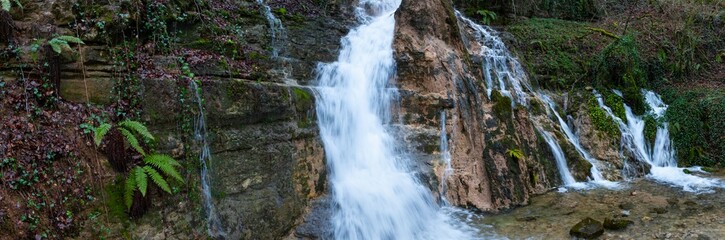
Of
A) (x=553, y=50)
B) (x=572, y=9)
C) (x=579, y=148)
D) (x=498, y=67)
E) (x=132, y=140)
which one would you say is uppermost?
(x=572, y=9)

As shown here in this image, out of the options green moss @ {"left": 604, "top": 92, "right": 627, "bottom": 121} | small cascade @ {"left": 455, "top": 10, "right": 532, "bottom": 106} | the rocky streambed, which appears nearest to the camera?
the rocky streambed

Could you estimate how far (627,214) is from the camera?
7.59 meters

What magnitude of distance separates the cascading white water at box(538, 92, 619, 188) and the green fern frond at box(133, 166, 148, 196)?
30.6 feet

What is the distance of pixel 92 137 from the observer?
512cm

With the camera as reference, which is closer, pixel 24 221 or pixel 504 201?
pixel 24 221

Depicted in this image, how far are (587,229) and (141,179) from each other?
638 centimetres

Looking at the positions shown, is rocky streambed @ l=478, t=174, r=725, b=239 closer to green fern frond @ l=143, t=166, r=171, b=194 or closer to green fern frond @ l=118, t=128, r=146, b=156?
green fern frond @ l=143, t=166, r=171, b=194

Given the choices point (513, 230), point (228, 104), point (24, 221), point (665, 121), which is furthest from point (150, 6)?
point (665, 121)

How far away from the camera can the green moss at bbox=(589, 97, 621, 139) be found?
11305 millimetres

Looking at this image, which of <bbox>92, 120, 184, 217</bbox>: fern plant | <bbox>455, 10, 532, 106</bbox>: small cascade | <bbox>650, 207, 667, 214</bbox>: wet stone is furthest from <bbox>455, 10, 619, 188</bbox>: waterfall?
<bbox>92, 120, 184, 217</bbox>: fern plant

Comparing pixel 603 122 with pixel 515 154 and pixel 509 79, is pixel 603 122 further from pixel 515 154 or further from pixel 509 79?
pixel 515 154

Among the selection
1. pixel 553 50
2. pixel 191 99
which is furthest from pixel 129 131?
pixel 553 50

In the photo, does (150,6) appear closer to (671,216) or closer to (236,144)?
(236,144)

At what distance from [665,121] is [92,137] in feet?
46.2
